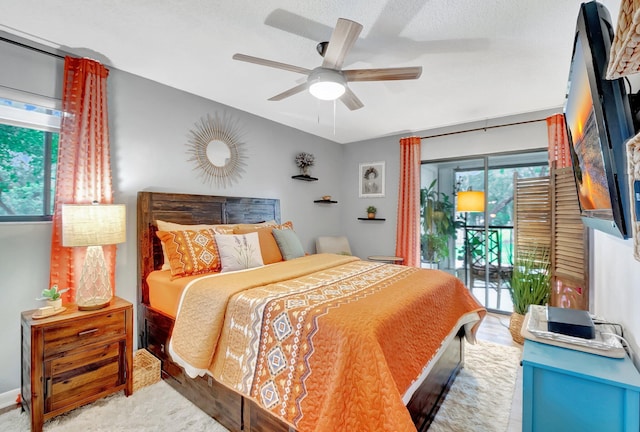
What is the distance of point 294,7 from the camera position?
1.80 m

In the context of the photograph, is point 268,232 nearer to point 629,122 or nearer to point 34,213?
point 34,213

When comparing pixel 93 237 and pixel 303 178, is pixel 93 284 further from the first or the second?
pixel 303 178

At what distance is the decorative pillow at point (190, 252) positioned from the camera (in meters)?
2.36

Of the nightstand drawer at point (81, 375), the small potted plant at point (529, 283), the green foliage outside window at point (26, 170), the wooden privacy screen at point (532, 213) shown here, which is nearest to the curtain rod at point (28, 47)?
the green foliage outside window at point (26, 170)

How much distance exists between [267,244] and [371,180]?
2605mm

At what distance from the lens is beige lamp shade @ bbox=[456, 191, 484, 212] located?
152 inches

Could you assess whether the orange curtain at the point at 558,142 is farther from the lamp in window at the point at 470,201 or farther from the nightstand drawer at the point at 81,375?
the nightstand drawer at the point at 81,375

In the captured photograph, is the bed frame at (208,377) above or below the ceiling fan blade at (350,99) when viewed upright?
below

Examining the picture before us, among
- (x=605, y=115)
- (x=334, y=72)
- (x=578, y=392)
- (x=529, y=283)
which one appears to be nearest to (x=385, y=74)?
(x=334, y=72)

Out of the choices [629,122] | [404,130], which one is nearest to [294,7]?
[629,122]

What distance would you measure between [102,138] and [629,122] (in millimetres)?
3116

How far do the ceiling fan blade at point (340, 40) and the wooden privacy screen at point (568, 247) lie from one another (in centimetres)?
239

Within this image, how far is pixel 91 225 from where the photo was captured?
6.68 feet

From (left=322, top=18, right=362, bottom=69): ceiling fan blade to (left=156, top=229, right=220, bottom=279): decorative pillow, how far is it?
167cm
